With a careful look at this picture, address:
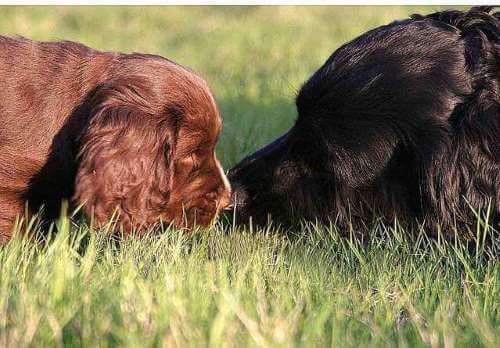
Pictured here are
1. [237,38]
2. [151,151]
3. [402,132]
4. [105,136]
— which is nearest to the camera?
[105,136]

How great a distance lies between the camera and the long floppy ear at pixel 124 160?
3273 millimetres

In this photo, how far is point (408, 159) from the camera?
3541mm

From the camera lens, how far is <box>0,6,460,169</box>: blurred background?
638cm

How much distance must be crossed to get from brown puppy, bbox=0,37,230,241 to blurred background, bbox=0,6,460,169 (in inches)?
69.3

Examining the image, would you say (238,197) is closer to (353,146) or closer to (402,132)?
(353,146)

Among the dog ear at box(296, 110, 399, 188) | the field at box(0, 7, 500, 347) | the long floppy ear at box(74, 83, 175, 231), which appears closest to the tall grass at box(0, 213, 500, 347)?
the field at box(0, 7, 500, 347)

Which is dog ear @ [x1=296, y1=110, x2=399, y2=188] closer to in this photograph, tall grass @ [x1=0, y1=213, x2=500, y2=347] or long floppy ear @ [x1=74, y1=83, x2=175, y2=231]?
tall grass @ [x1=0, y1=213, x2=500, y2=347]

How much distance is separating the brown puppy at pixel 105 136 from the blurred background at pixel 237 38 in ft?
5.77

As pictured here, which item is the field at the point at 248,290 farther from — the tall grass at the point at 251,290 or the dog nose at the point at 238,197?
the dog nose at the point at 238,197

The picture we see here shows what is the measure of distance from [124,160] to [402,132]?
1109 millimetres

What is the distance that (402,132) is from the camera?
3.53 meters

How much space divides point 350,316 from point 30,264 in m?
1.11

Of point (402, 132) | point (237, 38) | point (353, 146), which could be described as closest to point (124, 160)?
point (353, 146)

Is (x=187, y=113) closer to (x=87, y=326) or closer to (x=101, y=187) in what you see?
(x=101, y=187)
